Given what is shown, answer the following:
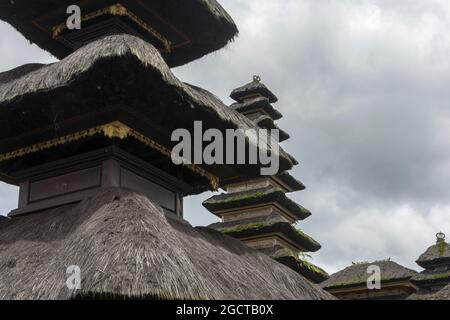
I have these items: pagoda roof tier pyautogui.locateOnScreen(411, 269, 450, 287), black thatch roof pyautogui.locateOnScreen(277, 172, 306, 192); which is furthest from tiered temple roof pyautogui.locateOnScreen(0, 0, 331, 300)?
pagoda roof tier pyautogui.locateOnScreen(411, 269, 450, 287)

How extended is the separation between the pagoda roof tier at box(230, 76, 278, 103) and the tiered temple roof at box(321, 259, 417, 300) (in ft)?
33.3

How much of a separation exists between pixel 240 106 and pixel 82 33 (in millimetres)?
20756

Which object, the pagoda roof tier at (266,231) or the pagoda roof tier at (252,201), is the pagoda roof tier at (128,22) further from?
the pagoda roof tier at (252,201)

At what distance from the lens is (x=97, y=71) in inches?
391

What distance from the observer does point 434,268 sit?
35.1 meters

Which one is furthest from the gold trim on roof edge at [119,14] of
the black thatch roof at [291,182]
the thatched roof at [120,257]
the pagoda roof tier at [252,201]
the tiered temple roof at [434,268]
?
the tiered temple roof at [434,268]

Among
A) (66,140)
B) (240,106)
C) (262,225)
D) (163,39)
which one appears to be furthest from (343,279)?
(66,140)

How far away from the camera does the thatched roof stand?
26.3ft

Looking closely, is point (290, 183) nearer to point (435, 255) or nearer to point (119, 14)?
point (435, 255)

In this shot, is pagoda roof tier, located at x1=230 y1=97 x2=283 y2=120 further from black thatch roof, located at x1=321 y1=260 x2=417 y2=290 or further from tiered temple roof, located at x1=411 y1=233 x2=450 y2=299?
tiered temple roof, located at x1=411 y1=233 x2=450 y2=299

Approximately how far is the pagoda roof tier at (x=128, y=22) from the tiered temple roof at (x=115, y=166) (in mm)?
34

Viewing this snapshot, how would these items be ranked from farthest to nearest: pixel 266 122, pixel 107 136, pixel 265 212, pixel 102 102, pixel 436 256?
1. pixel 436 256
2. pixel 266 122
3. pixel 265 212
4. pixel 107 136
5. pixel 102 102

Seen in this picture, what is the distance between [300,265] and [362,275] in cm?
635

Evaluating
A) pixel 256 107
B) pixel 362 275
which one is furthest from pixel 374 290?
pixel 256 107
